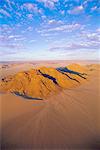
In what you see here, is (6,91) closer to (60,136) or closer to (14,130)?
(14,130)

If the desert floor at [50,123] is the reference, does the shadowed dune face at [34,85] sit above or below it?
above

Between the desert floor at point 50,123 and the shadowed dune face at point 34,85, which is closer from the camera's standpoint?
the desert floor at point 50,123

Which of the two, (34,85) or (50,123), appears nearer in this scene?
(50,123)

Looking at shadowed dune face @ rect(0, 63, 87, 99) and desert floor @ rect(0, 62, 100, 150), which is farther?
shadowed dune face @ rect(0, 63, 87, 99)

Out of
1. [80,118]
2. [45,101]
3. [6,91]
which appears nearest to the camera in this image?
[80,118]

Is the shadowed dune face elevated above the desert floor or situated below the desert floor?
above

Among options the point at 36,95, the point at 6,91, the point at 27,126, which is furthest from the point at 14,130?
the point at 6,91

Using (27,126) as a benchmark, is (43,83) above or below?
above

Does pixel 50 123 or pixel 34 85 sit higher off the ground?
pixel 34 85
